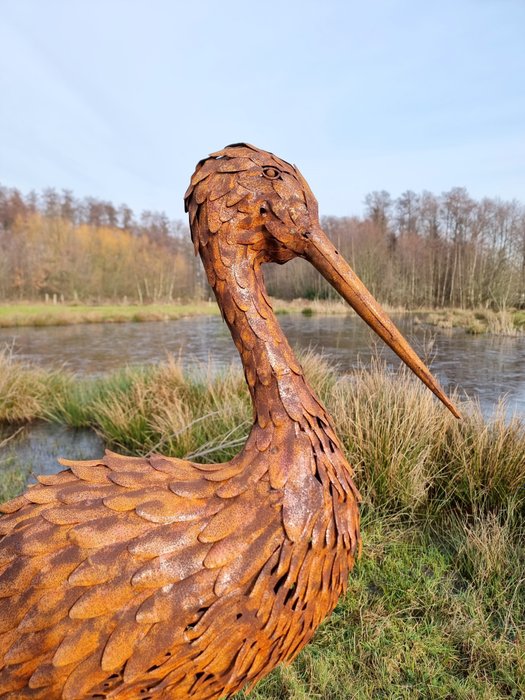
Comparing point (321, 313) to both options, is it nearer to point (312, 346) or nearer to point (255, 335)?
point (312, 346)

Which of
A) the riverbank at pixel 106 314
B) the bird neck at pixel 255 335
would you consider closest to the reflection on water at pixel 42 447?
the bird neck at pixel 255 335

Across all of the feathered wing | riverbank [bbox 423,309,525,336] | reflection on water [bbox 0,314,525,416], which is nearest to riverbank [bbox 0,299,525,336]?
riverbank [bbox 423,309,525,336]

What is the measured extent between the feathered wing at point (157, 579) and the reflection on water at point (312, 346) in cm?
307

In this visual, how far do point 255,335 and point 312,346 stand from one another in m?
9.40

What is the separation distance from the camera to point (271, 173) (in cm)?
131

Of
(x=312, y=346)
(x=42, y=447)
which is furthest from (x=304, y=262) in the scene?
(x=42, y=447)

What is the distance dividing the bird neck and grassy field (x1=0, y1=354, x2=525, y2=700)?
1.20 meters

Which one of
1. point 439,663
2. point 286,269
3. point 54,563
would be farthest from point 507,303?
point 54,563

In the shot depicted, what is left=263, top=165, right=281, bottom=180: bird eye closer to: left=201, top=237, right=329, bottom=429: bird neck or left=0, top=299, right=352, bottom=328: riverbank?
left=201, top=237, right=329, bottom=429: bird neck

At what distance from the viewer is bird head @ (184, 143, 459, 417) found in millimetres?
1311

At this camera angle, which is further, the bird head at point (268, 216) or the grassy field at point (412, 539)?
the grassy field at point (412, 539)

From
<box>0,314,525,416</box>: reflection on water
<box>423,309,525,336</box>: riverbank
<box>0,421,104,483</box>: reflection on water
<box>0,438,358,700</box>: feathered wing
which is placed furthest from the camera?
<box>423,309,525,336</box>: riverbank

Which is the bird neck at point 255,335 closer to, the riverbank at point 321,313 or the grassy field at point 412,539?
the grassy field at point 412,539

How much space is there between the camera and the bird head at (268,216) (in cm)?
131
